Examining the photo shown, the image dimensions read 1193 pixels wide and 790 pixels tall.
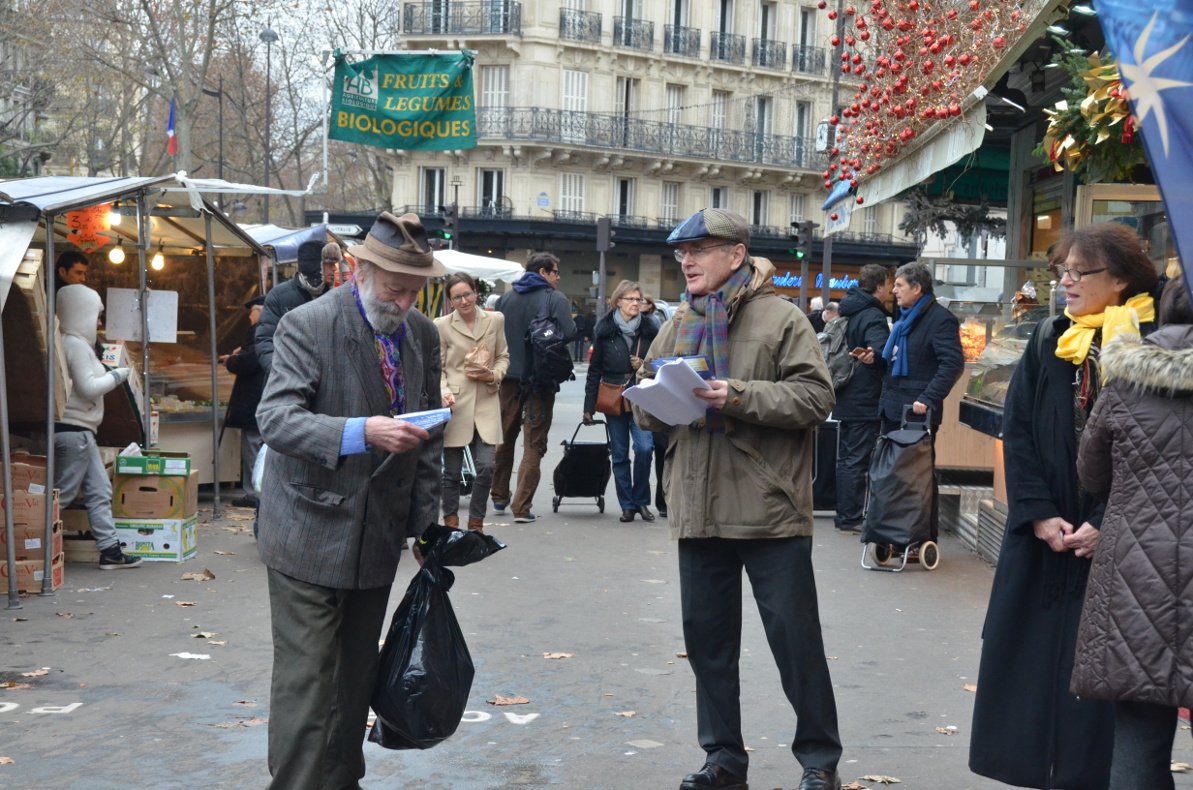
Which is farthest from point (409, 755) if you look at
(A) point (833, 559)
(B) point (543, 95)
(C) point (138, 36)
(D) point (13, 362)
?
(B) point (543, 95)

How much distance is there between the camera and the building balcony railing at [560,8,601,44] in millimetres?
53500

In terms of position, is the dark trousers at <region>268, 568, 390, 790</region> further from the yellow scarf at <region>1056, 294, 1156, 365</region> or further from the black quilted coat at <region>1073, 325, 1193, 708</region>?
the yellow scarf at <region>1056, 294, 1156, 365</region>

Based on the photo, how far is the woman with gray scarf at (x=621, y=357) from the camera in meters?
11.6

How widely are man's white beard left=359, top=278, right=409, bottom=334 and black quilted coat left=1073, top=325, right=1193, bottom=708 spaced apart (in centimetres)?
204

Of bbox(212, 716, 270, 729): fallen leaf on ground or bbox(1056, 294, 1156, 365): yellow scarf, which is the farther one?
bbox(212, 716, 270, 729): fallen leaf on ground

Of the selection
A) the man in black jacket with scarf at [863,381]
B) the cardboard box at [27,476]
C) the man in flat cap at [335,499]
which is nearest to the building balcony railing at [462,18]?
the man in black jacket with scarf at [863,381]

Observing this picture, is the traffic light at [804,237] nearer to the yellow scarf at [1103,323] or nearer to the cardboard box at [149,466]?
the cardboard box at [149,466]

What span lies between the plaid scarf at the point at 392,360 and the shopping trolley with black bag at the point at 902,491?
5583mm

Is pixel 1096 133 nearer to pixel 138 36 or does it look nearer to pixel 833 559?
pixel 833 559

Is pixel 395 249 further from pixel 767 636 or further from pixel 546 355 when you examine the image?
pixel 546 355

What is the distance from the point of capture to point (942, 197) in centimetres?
1692

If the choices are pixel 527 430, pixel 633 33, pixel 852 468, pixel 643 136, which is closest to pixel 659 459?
pixel 527 430

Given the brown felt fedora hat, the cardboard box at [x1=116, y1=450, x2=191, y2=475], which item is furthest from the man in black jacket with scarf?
the brown felt fedora hat

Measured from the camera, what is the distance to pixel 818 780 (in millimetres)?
4883
